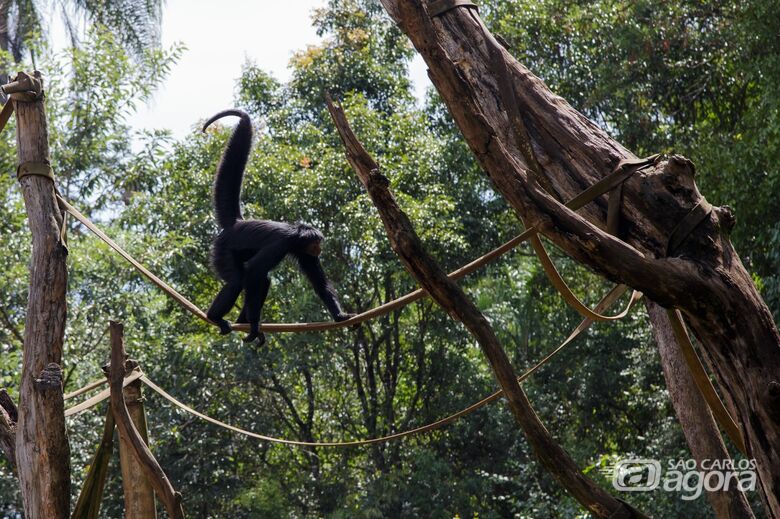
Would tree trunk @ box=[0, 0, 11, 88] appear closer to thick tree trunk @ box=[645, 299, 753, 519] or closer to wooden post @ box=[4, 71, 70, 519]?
wooden post @ box=[4, 71, 70, 519]

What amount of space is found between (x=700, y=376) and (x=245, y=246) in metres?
3.46

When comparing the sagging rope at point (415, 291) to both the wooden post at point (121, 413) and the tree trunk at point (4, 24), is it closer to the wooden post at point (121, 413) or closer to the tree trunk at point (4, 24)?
the wooden post at point (121, 413)

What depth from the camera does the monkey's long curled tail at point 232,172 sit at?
5.86 metres

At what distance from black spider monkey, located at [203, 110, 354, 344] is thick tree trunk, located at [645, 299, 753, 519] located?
1937 millimetres

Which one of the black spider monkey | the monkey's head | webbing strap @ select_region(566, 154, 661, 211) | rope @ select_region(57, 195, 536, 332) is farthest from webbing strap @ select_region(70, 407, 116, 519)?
the monkey's head

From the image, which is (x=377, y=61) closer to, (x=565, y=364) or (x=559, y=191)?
(x=565, y=364)

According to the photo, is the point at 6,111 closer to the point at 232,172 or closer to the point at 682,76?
the point at 232,172

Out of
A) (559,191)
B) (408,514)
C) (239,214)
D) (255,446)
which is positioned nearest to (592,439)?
(408,514)

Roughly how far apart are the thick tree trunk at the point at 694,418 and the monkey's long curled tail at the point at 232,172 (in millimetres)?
2682

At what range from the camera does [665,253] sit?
2.86m

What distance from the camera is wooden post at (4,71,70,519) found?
11.7 ft

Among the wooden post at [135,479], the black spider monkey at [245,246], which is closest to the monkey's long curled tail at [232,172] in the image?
the black spider monkey at [245,246]

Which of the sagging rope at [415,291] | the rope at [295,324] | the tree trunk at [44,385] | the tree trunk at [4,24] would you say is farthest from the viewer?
the tree trunk at [4,24]

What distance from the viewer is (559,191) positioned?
131 inches
